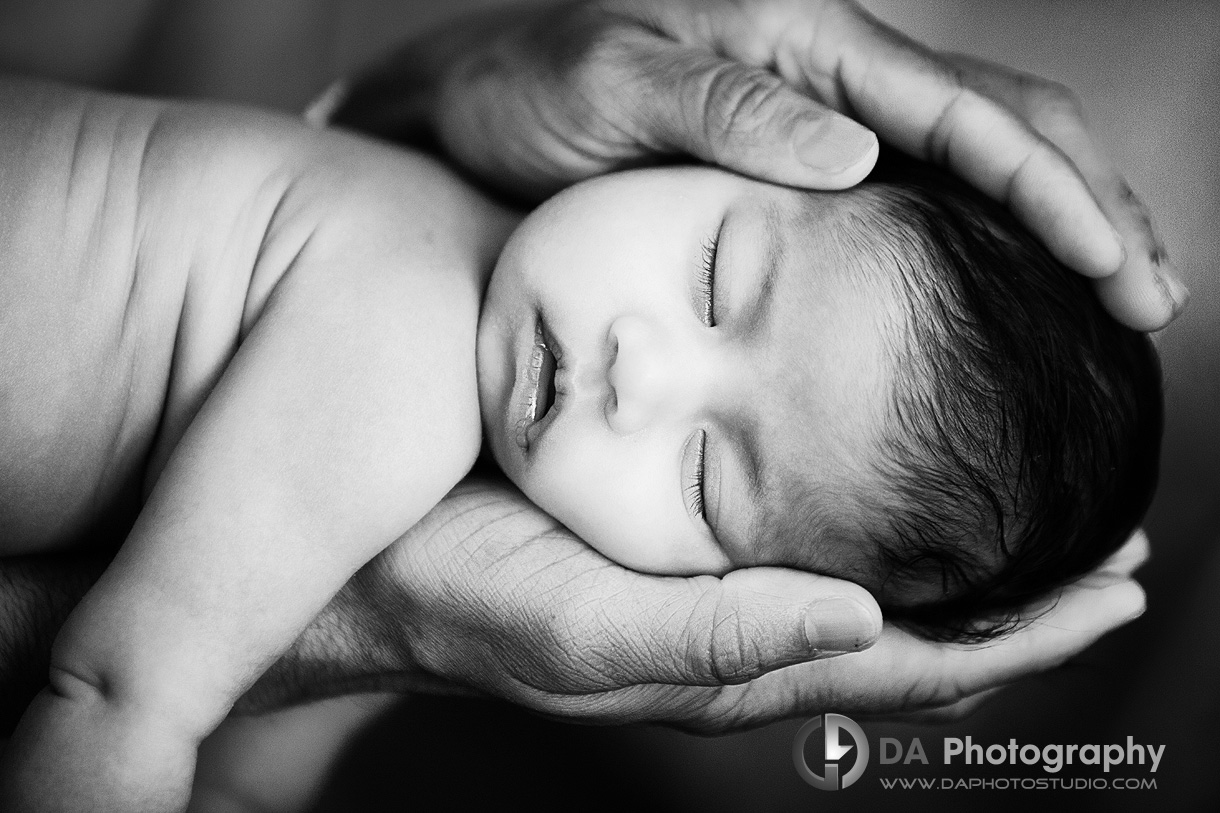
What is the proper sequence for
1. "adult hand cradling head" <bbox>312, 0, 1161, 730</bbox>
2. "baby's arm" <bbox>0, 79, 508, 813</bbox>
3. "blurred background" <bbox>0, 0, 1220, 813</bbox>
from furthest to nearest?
1. "blurred background" <bbox>0, 0, 1220, 813</bbox>
2. "adult hand cradling head" <bbox>312, 0, 1161, 730</bbox>
3. "baby's arm" <bbox>0, 79, 508, 813</bbox>

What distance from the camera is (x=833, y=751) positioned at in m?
0.84

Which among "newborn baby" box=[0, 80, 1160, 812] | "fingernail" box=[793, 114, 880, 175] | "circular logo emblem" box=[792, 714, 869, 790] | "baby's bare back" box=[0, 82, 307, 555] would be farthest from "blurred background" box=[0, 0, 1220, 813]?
"fingernail" box=[793, 114, 880, 175]

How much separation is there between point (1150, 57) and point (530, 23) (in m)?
0.63

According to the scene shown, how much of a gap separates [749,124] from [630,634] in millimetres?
428

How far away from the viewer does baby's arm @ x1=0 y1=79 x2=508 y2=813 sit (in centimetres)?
61

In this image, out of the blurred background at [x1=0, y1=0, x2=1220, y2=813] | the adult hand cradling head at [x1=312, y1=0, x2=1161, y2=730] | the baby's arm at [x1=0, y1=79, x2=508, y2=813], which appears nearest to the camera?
the baby's arm at [x1=0, y1=79, x2=508, y2=813]

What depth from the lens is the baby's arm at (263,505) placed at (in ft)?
2.01

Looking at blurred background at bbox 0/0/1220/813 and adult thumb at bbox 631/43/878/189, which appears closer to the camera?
adult thumb at bbox 631/43/878/189

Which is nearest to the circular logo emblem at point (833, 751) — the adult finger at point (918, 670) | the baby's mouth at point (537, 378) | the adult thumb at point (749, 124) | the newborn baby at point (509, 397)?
the adult finger at point (918, 670)

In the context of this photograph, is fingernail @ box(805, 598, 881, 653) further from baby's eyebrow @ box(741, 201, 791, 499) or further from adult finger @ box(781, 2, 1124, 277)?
adult finger @ box(781, 2, 1124, 277)

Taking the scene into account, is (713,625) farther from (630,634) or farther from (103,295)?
(103,295)

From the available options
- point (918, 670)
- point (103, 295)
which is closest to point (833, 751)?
point (918, 670)

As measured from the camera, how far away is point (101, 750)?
1.99 feet

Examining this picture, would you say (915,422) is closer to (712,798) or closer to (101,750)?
(712,798)
